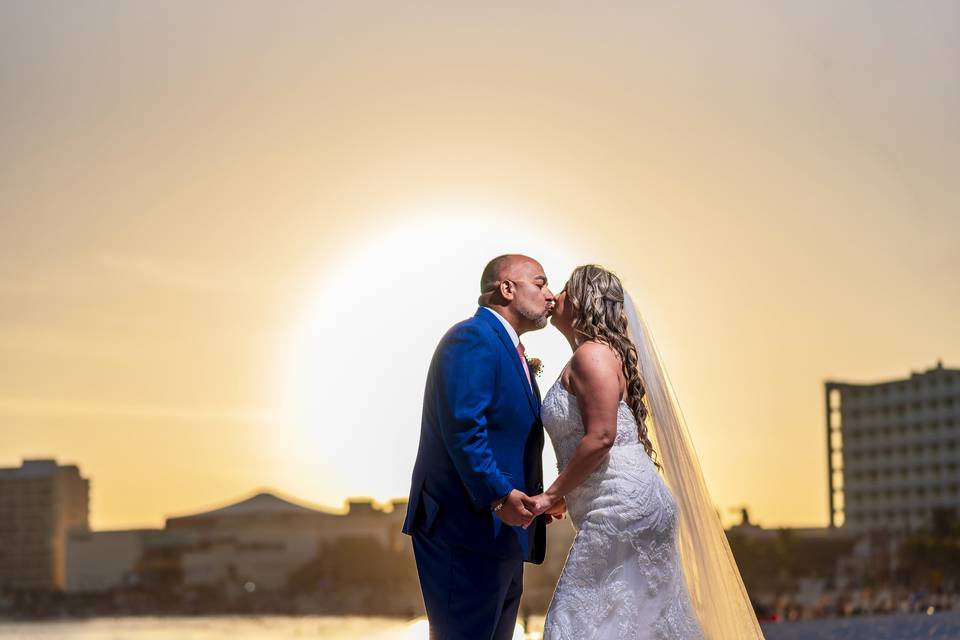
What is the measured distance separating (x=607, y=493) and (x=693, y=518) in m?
0.61

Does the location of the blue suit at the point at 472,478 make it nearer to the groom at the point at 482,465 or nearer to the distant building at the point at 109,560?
the groom at the point at 482,465

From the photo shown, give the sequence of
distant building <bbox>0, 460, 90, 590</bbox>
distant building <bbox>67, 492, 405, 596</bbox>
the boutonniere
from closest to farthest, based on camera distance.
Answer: the boutonniere → distant building <bbox>67, 492, 405, 596</bbox> → distant building <bbox>0, 460, 90, 590</bbox>

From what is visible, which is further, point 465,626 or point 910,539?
point 910,539

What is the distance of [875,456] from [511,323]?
116129mm

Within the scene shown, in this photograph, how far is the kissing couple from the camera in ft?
16.7

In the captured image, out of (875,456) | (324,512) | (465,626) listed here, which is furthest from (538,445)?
(875,456)

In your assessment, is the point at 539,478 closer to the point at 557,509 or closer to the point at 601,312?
the point at 557,509

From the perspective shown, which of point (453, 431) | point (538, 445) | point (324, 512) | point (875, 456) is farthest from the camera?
point (875, 456)

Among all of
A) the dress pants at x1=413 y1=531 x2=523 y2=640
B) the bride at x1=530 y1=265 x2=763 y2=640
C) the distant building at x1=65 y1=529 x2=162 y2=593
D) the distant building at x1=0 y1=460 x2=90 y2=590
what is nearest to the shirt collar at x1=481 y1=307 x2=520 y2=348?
the bride at x1=530 y1=265 x2=763 y2=640

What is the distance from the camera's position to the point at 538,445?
5398 mm

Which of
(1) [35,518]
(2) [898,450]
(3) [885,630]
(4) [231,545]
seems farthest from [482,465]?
(1) [35,518]

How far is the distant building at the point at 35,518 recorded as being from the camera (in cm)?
12412

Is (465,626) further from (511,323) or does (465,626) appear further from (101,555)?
(101,555)

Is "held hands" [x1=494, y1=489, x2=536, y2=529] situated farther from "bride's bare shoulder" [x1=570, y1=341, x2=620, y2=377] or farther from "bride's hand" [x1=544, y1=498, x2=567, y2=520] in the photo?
"bride's bare shoulder" [x1=570, y1=341, x2=620, y2=377]
